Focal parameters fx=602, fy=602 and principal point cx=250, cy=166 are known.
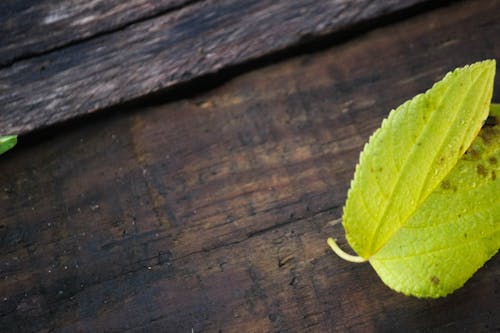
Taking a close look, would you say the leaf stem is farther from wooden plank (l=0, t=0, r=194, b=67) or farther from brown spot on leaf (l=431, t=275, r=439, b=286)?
wooden plank (l=0, t=0, r=194, b=67)

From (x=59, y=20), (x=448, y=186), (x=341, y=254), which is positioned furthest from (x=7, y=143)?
(x=448, y=186)

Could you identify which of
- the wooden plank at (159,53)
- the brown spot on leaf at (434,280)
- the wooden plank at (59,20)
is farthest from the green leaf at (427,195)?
the wooden plank at (59,20)

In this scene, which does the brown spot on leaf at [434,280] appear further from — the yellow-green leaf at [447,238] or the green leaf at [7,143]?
the green leaf at [7,143]

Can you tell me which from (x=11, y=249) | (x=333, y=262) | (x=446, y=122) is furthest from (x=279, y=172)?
(x=11, y=249)

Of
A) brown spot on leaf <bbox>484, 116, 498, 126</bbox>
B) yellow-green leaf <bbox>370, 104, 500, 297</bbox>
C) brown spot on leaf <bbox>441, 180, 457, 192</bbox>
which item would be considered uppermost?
brown spot on leaf <bbox>484, 116, 498, 126</bbox>

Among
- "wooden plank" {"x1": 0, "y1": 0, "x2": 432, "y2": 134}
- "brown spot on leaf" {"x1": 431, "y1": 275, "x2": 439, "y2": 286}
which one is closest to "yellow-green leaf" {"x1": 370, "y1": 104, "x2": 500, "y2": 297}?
"brown spot on leaf" {"x1": 431, "y1": 275, "x2": 439, "y2": 286}

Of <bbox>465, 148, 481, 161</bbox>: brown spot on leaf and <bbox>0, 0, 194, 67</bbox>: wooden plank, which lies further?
<bbox>0, 0, 194, 67</bbox>: wooden plank

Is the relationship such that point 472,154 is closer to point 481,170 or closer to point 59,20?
point 481,170
